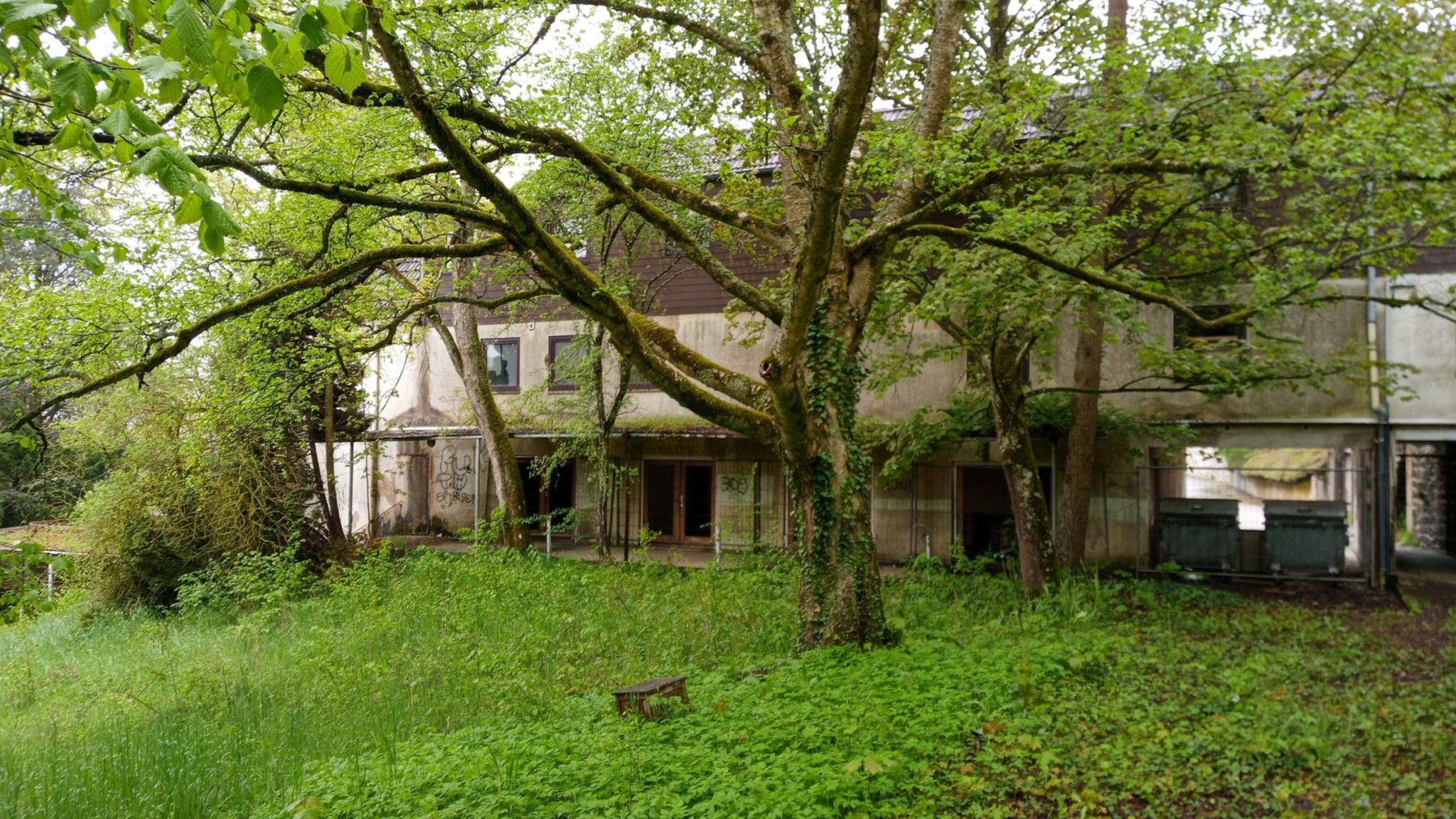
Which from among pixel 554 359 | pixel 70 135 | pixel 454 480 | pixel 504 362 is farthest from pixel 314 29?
pixel 454 480

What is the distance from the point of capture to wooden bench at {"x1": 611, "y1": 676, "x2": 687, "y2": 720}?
22.8 ft

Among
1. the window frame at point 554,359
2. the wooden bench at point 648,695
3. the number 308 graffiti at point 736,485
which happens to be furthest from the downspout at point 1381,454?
the window frame at point 554,359

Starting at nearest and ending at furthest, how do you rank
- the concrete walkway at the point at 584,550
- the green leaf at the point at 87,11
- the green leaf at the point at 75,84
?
the green leaf at the point at 87,11
the green leaf at the point at 75,84
the concrete walkway at the point at 584,550

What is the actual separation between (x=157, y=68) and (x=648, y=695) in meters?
5.68

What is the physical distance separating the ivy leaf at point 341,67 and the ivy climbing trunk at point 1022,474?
1010 cm

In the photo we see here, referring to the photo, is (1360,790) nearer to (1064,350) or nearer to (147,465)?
(1064,350)

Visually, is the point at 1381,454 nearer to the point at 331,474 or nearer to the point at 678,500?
the point at 678,500

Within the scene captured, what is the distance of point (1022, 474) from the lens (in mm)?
12102

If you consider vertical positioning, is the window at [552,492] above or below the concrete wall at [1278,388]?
below

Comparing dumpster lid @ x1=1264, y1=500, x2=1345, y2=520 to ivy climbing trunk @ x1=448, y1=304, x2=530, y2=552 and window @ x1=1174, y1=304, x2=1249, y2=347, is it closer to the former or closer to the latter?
window @ x1=1174, y1=304, x2=1249, y2=347

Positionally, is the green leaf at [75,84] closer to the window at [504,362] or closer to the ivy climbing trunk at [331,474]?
the ivy climbing trunk at [331,474]

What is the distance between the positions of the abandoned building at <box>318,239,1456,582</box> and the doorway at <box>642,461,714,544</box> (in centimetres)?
4

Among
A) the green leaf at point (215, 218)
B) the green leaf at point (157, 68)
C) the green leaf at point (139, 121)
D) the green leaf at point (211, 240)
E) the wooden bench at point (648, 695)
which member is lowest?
the wooden bench at point (648, 695)

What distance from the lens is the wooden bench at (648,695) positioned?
695cm
